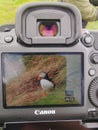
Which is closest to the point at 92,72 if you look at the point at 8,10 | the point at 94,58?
the point at 94,58

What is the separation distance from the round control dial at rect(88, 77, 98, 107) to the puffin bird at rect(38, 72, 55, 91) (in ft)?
0.27

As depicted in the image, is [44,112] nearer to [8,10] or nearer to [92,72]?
[92,72]

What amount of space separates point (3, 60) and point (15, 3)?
1.08 metres

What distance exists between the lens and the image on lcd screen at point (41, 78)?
934 mm

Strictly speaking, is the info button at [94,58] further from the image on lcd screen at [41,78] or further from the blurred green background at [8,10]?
the blurred green background at [8,10]

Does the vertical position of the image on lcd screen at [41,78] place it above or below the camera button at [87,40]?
below

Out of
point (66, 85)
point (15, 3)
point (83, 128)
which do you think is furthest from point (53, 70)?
point (15, 3)

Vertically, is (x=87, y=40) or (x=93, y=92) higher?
(x=87, y=40)

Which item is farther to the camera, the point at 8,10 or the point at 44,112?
the point at 8,10

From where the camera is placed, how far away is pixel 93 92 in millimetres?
969

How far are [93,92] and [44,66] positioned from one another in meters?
0.12

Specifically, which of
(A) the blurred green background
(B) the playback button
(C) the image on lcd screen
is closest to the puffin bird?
(C) the image on lcd screen

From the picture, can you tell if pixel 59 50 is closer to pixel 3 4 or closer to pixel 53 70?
pixel 53 70

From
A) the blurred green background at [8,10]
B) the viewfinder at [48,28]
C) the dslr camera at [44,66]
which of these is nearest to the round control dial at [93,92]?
the dslr camera at [44,66]
